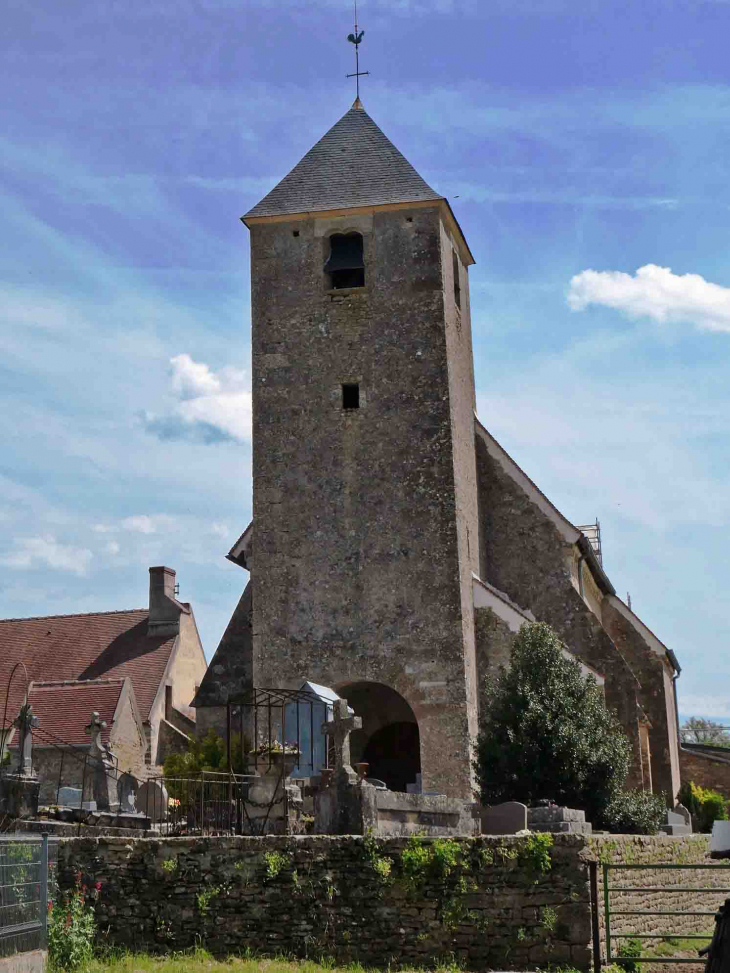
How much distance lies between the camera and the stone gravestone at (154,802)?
21.8 metres

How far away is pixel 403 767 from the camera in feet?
88.8

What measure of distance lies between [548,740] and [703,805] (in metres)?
11.4

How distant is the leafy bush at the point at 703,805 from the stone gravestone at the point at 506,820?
15083 mm

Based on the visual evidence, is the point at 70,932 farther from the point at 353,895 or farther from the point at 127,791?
the point at 127,791

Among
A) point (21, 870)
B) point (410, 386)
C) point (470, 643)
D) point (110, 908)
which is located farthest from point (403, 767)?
point (21, 870)

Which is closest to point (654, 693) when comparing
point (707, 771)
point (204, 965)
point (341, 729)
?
point (707, 771)

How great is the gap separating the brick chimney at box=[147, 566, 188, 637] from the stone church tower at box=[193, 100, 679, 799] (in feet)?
26.8

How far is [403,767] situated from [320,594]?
4.29 meters

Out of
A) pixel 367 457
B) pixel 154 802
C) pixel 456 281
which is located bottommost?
pixel 154 802

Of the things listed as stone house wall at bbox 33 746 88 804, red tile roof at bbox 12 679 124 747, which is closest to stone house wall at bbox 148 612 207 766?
red tile roof at bbox 12 679 124 747

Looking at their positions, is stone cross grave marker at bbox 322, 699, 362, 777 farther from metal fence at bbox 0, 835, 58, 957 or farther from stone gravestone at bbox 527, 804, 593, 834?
metal fence at bbox 0, 835, 58, 957

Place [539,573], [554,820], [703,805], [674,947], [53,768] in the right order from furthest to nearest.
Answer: [703,805], [53,768], [539,573], [554,820], [674,947]

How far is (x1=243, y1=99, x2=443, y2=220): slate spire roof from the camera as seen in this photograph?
27516 millimetres

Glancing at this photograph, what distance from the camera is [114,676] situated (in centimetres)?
3431
